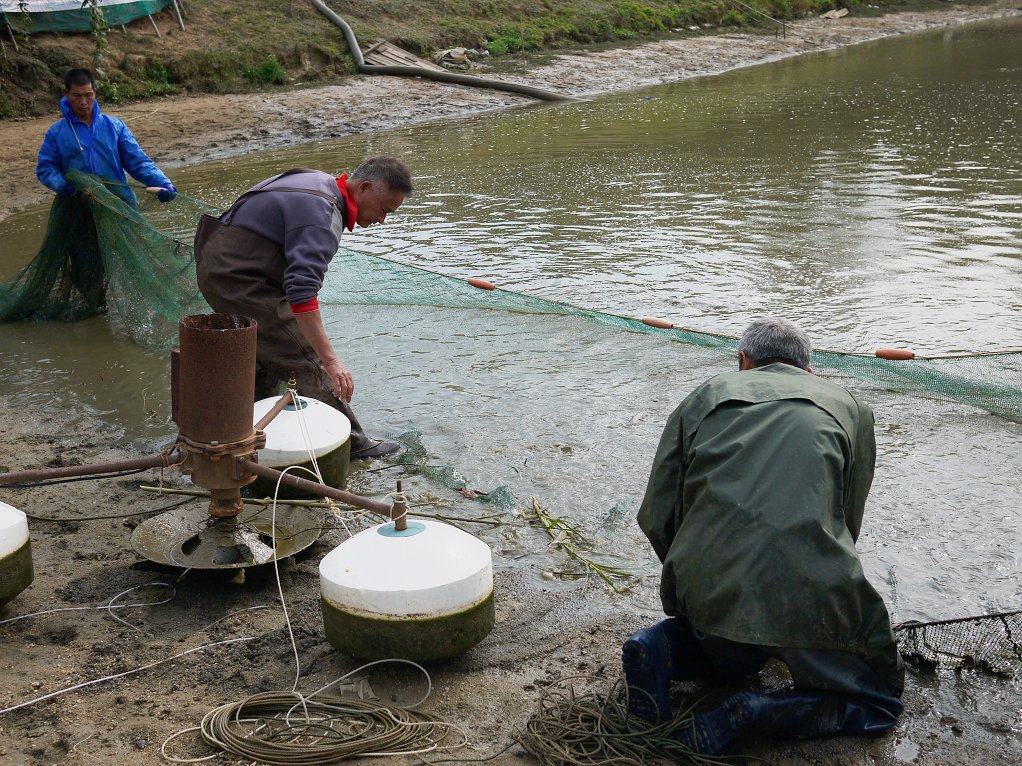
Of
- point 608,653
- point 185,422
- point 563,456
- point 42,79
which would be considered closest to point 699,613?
point 608,653

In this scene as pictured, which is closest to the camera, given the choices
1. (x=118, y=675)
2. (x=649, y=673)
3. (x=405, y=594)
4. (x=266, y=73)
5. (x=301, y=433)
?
Answer: (x=649, y=673)

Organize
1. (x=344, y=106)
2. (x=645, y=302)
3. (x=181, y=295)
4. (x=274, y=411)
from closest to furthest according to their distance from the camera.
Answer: (x=274, y=411) < (x=181, y=295) < (x=645, y=302) < (x=344, y=106)

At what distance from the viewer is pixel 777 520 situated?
2.99 m

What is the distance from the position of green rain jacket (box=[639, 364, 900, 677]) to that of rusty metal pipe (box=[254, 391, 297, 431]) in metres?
1.66

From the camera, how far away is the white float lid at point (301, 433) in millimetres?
4586

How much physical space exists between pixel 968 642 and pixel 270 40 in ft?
60.7

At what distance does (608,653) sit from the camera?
3.61m

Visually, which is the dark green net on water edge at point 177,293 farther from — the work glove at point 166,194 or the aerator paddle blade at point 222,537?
the aerator paddle blade at point 222,537

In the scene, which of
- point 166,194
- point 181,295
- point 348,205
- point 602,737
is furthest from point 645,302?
point 602,737

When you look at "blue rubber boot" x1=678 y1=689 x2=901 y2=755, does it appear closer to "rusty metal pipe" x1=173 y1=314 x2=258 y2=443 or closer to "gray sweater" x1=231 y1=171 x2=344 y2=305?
"rusty metal pipe" x1=173 y1=314 x2=258 y2=443

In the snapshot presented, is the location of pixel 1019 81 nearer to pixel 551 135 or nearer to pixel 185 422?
pixel 551 135

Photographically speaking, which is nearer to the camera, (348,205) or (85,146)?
(348,205)

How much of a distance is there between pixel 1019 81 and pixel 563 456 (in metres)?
20.4

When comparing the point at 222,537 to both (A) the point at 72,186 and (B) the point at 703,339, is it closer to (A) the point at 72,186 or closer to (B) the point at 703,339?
(B) the point at 703,339
